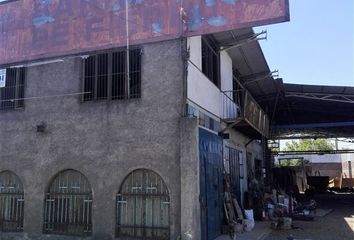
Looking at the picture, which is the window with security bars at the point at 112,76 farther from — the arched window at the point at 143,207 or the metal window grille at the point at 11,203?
the metal window grille at the point at 11,203

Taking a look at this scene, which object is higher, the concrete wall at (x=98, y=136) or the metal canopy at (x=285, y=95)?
the metal canopy at (x=285, y=95)

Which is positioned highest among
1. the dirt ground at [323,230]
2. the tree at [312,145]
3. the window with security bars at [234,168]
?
the tree at [312,145]

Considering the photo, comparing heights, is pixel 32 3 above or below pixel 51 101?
above

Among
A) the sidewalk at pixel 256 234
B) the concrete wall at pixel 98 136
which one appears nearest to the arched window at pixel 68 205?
the concrete wall at pixel 98 136

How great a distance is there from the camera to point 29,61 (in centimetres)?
1409

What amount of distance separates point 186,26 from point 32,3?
5999mm

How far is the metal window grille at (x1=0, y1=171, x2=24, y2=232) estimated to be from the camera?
523 inches

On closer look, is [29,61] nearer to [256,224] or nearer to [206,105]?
[206,105]

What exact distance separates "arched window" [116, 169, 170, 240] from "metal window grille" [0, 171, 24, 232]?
3601 mm

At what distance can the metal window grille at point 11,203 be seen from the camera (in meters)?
13.3

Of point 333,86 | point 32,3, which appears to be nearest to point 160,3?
point 32,3

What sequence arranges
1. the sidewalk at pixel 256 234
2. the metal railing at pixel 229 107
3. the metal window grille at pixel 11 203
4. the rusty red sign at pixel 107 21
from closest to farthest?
1. the rusty red sign at pixel 107 21
2. the sidewalk at pixel 256 234
3. the metal window grille at pixel 11 203
4. the metal railing at pixel 229 107

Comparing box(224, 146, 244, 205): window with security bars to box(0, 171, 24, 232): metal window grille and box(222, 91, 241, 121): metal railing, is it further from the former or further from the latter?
box(0, 171, 24, 232): metal window grille

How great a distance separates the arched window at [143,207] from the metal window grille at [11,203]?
360 cm
